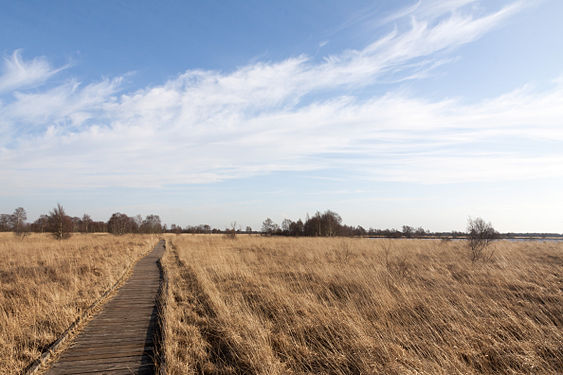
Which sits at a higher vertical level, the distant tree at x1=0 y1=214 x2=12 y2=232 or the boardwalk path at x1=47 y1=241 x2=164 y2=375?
the distant tree at x1=0 y1=214 x2=12 y2=232

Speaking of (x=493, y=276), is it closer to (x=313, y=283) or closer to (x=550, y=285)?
(x=550, y=285)

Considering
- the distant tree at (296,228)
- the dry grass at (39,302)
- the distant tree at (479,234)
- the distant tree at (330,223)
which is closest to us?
the dry grass at (39,302)

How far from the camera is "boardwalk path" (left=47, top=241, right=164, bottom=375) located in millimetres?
4387

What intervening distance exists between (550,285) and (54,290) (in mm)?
15008

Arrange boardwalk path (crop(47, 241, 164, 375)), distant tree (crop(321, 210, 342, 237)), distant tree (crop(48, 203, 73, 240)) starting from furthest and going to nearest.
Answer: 1. distant tree (crop(321, 210, 342, 237))
2. distant tree (crop(48, 203, 73, 240))
3. boardwalk path (crop(47, 241, 164, 375))

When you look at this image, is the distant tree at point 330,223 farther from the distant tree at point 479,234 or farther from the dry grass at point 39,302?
the dry grass at point 39,302

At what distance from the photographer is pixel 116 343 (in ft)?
17.5

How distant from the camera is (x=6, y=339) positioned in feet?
16.5

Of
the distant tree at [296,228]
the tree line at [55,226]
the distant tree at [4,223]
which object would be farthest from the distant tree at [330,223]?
the distant tree at [4,223]

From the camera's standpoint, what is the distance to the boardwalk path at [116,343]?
4387 millimetres

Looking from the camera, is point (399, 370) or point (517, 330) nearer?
point (399, 370)

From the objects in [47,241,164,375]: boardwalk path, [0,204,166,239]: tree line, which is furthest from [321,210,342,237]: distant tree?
[47,241,164,375]: boardwalk path

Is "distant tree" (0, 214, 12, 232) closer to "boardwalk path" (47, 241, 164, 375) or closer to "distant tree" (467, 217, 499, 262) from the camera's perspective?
"boardwalk path" (47, 241, 164, 375)

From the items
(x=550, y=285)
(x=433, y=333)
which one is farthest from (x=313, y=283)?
(x=550, y=285)
